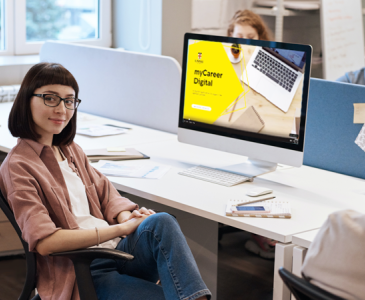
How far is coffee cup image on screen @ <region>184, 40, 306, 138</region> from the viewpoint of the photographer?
1.73 metres

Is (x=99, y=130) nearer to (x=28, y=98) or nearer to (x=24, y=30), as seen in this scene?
(x=28, y=98)

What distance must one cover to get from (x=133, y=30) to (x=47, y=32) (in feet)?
1.98

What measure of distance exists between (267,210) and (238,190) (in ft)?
0.74

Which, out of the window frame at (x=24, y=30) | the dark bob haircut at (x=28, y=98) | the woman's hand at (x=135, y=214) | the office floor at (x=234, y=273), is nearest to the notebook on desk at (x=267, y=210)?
the woman's hand at (x=135, y=214)

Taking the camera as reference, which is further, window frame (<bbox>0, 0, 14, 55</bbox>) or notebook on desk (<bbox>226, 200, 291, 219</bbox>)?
window frame (<bbox>0, 0, 14, 55</bbox>)

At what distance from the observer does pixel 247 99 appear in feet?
6.03

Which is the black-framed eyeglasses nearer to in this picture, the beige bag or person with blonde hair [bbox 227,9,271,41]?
the beige bag

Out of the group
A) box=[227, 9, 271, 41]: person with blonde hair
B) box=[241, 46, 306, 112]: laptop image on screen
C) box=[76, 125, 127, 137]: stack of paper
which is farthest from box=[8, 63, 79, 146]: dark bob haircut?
box=[227, 9, 271, 41]: person with blonde hair

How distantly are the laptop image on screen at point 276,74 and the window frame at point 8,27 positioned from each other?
2114mm

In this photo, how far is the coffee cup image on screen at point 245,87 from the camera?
1.73 metres

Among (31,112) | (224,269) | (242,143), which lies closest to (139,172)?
(242,143)

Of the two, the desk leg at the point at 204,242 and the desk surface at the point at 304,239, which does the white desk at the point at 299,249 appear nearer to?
the desk surface at the point at 304,239

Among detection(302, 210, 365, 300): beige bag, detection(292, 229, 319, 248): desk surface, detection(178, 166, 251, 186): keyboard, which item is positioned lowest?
detection(292, 229, 319, 248): desk surface

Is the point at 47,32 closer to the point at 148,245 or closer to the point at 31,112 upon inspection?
the point at 31,112
